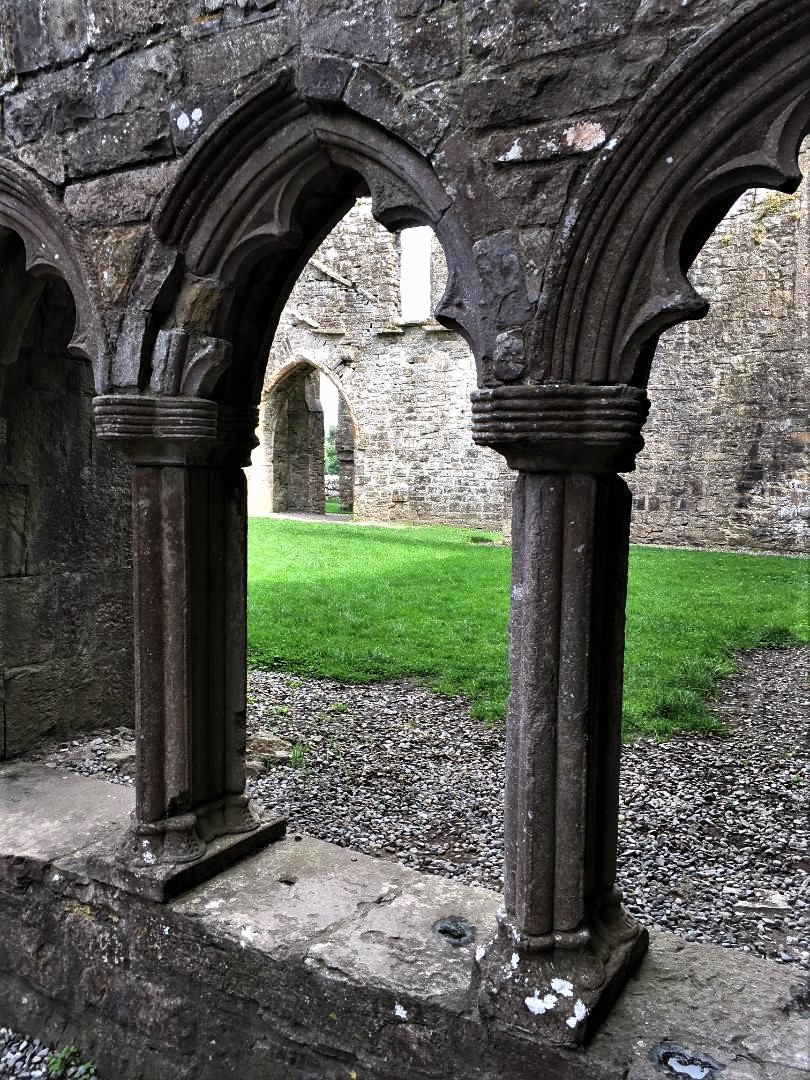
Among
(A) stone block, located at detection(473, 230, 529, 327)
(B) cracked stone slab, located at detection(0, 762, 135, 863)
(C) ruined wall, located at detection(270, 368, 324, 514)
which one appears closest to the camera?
(A) stone block, located at detection(473, 230, 529, 327)

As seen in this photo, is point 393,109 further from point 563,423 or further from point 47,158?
point 47,158

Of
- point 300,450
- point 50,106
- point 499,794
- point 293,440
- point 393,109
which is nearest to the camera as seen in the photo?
point 393,109

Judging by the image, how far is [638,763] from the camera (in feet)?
17.1

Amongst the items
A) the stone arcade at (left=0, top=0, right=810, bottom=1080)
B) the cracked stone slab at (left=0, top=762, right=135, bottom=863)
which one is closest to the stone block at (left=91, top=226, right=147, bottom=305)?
the stone arcade at (left=0, top=0, right=810, bottom=1080)

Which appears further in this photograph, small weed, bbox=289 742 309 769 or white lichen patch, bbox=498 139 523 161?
small weed, bbox=289 742 309 769

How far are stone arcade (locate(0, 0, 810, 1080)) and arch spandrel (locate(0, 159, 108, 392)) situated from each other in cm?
1

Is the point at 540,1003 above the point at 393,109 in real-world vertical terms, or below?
below

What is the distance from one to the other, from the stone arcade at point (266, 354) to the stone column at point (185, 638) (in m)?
0.01

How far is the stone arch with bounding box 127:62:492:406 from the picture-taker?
8.07ft

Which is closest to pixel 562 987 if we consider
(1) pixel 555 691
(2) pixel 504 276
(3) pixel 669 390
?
(1) pixel 555 691

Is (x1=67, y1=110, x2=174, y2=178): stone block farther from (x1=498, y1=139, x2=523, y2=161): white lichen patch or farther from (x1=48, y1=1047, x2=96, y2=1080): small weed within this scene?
(x1=48, y1=1047, x2=96, y2=1080): small weed

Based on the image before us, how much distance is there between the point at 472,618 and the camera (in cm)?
836

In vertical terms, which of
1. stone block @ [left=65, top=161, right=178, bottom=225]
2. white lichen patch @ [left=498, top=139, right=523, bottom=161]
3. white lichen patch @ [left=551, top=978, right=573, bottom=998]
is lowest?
white lichen patch @ [left=551, top=978, right=573, bottom=998]

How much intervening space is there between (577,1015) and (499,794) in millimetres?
2611
